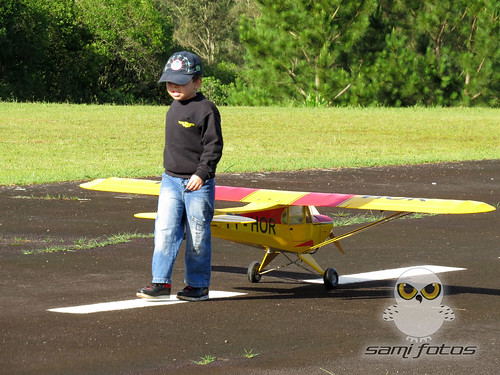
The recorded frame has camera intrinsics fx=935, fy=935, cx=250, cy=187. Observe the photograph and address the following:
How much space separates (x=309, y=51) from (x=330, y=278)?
46.8 m

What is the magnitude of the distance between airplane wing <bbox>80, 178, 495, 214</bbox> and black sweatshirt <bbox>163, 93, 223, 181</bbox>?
93cm

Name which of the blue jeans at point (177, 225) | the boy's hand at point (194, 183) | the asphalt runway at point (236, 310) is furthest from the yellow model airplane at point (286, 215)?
the boy's hand at point (194, 183)

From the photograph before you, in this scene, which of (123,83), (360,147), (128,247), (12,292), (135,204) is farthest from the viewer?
(123,83)

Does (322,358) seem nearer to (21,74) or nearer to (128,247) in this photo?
(128,247)

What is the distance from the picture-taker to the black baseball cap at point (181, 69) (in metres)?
7.85

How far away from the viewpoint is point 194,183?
775 cm

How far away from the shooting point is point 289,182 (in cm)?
2073

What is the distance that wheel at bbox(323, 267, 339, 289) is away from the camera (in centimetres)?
891

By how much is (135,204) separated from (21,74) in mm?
46109

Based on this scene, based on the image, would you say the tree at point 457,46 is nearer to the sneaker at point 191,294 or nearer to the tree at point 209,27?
the tree at point 209,27

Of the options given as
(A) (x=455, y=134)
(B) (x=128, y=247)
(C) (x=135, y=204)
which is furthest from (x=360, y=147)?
(B) (x=128, y=247)
